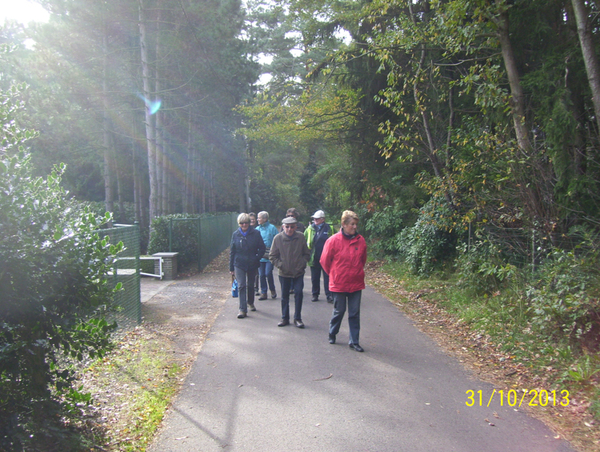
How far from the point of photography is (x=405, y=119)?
49.4 ft

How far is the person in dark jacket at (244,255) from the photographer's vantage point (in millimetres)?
8812

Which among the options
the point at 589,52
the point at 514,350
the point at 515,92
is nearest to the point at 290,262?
the point at 514,350

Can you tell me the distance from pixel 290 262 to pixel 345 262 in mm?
1635

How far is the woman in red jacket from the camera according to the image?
6.68 meters

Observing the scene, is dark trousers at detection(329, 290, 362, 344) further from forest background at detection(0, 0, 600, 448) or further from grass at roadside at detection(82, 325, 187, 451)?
grass at roadside at detection(82, 325, 187, 451)

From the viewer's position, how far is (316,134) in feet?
66.8

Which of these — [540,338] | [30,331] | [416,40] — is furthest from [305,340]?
[416,40]

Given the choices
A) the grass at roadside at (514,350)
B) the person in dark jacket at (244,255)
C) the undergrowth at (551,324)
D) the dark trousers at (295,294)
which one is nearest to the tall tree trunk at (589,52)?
the undergrowth at (551,324)

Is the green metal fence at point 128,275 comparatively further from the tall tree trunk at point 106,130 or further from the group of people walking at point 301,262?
the tall tree trunk at point 106,130

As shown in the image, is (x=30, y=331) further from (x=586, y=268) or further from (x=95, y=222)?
(x=586, y=268)

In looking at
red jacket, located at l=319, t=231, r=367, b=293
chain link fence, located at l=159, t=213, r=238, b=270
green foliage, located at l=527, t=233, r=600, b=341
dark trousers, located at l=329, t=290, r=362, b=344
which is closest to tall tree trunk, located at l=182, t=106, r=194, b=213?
chain link fence, located at l=159, t=213, r=238, b=270

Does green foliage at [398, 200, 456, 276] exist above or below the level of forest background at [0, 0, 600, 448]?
below

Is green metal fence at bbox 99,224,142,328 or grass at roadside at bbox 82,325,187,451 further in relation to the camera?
green metal fence at bbox 99,224,142,328

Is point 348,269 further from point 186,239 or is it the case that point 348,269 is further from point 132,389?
point 186,239
